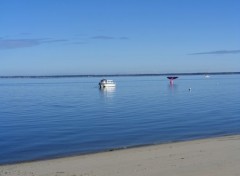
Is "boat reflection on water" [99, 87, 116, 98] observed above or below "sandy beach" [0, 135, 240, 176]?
below

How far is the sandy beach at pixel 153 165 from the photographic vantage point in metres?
13.4

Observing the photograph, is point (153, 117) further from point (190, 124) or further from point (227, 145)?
point (227, 145)

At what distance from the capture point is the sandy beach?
1339 centimetres

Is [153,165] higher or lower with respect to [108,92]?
higher

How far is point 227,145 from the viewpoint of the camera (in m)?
19.0

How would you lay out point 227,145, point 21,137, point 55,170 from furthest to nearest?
point 21,137, point 227,145, point 55,170

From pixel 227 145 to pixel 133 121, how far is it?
15.9m

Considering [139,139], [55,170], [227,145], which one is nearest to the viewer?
[55,170]

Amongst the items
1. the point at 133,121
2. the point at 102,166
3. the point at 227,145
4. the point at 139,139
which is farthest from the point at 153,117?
the point at 102,166

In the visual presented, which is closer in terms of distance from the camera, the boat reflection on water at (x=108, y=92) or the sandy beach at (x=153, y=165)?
the sandy beach at (x=153, y=165)

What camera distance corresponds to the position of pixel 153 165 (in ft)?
47.7

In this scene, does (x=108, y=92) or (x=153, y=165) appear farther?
(x=108, y=92)

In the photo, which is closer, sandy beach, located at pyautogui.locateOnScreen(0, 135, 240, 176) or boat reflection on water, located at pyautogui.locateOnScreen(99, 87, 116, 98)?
sandy beach, located at pyautogui.locateOnScreen(0, 135, 240, 176)

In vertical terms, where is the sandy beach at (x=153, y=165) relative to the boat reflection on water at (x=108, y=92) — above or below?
above
